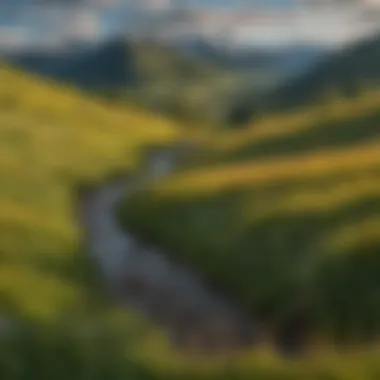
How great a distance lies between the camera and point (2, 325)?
62.4 feet

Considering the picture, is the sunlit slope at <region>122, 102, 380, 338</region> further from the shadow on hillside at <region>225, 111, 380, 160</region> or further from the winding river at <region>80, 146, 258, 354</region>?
the shadow on hillside at <region>225, 111, 380, 160</region>

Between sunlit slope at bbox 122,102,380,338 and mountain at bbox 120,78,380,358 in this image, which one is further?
sunlit slope at bbox 122,102,380,338

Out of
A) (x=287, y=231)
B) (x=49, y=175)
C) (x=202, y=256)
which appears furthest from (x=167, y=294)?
(x=49, y=175)

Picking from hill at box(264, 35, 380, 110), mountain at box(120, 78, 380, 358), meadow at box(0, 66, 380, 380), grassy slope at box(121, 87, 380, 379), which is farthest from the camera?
hill at box(264, 35, 380, 110)

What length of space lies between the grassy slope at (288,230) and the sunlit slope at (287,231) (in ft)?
0.12

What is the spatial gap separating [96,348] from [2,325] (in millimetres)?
2340

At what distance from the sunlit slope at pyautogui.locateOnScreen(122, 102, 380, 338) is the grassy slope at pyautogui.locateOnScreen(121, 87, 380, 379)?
0.04 metres

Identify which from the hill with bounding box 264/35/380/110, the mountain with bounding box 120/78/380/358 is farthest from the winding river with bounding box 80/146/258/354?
the hill with bounding box 264/35/380/110

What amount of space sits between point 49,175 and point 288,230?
84.3 ft

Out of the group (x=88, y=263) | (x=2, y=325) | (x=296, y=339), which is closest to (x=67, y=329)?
(x=2, y=325)

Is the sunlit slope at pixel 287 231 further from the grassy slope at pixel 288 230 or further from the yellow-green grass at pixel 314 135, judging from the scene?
the yellow-green grass at pixel 314 135

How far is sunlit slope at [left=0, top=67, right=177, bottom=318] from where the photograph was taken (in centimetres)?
2525

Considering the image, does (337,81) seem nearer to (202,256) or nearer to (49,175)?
(49,175)

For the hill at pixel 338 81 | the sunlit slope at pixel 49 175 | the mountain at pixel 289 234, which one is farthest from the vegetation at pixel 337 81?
the mountain at pixel 289 234
